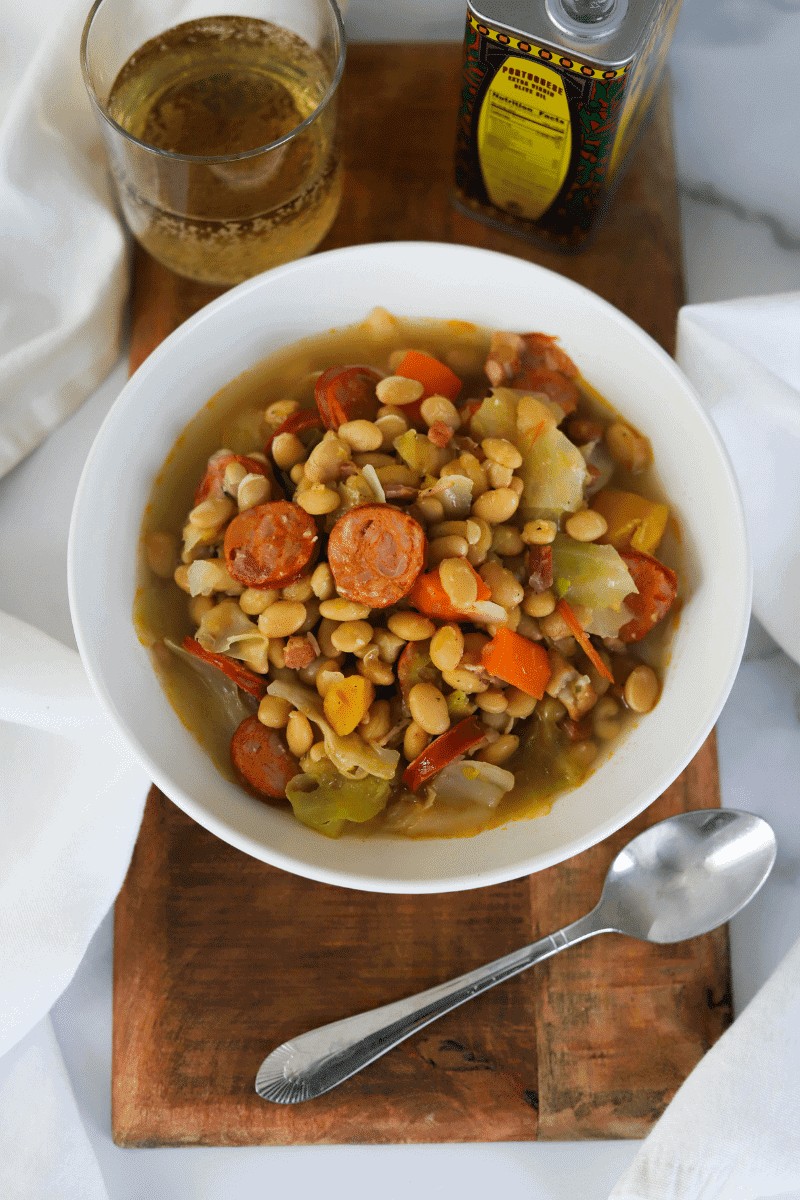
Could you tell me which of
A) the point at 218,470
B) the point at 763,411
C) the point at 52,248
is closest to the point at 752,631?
the point at 763,411

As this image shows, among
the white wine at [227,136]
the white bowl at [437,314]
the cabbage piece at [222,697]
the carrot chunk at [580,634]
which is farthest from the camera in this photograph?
the white wine at [227,136]

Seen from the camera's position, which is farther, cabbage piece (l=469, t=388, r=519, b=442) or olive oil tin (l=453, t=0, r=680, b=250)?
cabbage piece (l=469, t=388, r=519, b=442)

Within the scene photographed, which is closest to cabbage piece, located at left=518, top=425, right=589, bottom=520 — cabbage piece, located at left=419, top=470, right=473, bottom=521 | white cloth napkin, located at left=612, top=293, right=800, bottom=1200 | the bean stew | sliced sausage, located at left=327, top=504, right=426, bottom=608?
the bean stew

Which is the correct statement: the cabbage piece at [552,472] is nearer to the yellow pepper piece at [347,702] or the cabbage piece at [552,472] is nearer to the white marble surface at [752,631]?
the yellow pepper piece at [347,702]

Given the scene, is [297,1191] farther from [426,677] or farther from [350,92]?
[350,92]

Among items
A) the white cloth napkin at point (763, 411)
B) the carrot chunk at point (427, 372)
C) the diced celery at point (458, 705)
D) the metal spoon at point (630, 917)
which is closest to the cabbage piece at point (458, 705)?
the diced celery at point (458, 705)

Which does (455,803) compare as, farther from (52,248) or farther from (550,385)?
(52,248)

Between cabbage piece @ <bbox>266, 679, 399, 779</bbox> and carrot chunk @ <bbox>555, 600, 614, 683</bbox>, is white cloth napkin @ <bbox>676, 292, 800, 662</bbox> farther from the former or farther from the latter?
cabbage piece @ <bbox>266, 679, 399, 779</bbox>

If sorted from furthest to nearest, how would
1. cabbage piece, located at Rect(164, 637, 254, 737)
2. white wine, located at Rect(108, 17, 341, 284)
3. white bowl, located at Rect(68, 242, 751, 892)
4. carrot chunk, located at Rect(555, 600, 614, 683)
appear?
1. white wine, located at Rect(108, 17, 341, 284)
2. cabbage piece, located at Rect(164, 637, 254, 737)
3. carrot chunk, located at Rect(555, 600, 614, 683)
4. white bowl, located at Rect(68, 242, 751, 892)

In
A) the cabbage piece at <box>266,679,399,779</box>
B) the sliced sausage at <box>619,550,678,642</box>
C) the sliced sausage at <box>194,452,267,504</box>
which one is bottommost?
the cabbage piece at <box>266,679,399,779</box>
